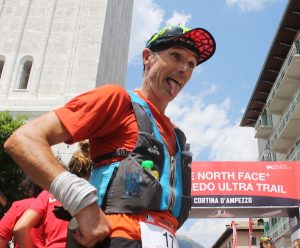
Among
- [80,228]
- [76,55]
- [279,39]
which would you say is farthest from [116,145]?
[279,39]

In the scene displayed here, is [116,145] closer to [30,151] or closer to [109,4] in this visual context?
[30,151]

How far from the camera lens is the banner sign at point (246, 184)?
49.3 ft

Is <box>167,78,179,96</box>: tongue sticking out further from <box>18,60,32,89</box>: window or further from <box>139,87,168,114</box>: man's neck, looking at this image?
<box>18,60,32,89</box>: window

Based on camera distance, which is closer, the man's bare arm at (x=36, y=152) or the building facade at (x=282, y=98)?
the man's bare arm at (x=36, y=152)

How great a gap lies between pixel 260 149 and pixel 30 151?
43302 mm

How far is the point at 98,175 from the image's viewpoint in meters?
1.74

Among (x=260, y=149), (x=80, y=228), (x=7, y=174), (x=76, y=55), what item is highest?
(x=260, y=149)

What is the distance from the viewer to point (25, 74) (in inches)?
980

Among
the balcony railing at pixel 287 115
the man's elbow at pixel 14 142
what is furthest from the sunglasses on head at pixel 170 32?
the balcony railing at pixel 287 115

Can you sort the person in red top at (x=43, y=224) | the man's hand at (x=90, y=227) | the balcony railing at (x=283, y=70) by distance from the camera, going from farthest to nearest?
1. the balcony railing at (x=283, y=70)
2. the person in red top at (x=43, y=224)
3. the man's hand at (x=90, y=227)

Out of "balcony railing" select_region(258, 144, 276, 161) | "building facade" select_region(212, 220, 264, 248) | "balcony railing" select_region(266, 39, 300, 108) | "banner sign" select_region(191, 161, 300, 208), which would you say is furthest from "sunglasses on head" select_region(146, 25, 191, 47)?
"building facade" select_region(212, 220, 264, 248)

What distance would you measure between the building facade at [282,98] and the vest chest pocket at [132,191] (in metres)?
26.0

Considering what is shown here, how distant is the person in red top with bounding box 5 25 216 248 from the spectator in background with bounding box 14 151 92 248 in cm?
126

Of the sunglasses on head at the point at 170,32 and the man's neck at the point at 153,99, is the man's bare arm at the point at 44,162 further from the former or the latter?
the sunglasses on head at the point at 170,32
